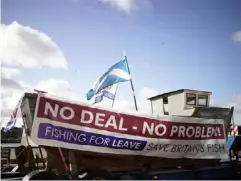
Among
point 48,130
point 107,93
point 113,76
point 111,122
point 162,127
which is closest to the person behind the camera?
point 48,130

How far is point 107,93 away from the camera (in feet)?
35.2

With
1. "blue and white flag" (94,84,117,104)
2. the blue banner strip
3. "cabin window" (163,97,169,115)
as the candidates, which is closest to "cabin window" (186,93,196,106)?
"cabin window" (163,97,169,115)

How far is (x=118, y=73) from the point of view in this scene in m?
10.8

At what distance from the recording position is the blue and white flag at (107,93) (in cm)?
1064

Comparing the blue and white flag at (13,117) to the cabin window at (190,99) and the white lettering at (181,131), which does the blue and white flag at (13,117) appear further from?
the cabin window at (190,99)

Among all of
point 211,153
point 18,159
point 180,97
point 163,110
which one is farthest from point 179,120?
point 18,159

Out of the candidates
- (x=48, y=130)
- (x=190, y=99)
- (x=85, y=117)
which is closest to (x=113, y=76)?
(x=190, y=99)

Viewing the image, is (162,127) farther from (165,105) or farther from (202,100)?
(165,105)

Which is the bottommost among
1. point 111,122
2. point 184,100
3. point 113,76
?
point 111,122

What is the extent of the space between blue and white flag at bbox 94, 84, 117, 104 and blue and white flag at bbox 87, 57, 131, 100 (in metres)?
0.10

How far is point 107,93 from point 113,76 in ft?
2.12

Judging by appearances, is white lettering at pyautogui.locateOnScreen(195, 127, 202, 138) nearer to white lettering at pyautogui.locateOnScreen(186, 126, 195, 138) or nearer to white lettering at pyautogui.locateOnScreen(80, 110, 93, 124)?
white lettering at pyautogui.locateOnScreen(186, 126, 195, 138)

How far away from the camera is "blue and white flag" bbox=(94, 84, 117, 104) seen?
1064cm

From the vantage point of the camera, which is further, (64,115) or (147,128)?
(147,128)
